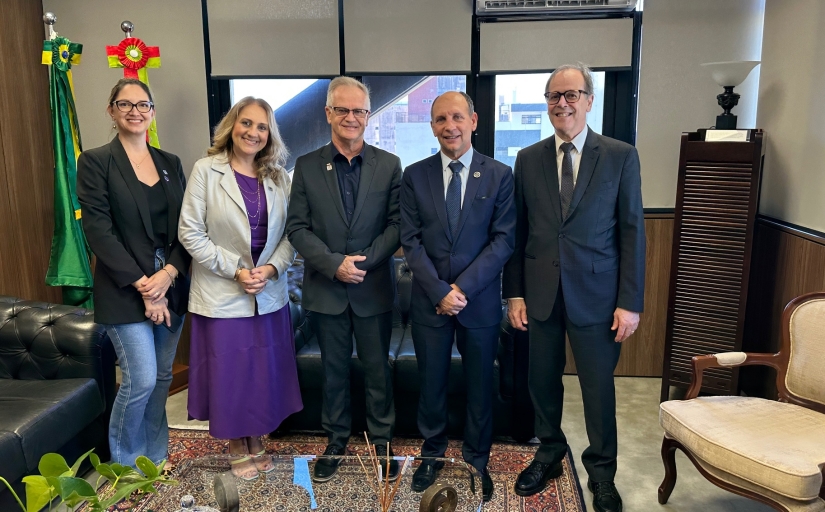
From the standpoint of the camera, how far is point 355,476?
1972 mm

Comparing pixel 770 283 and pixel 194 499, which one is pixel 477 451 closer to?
pixel 194 499

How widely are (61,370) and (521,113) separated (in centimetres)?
284

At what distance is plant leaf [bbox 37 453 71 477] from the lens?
107cm

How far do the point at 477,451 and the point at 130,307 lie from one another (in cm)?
143

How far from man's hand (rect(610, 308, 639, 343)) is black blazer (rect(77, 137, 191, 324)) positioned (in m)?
1.67

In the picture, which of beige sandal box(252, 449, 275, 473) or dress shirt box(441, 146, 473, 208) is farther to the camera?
dress shirt box(441, 146, 473, 208)

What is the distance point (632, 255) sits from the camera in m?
2.22

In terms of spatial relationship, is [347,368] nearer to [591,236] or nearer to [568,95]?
[591,236]

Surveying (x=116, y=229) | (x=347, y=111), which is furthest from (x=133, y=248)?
(x=347, y=111)

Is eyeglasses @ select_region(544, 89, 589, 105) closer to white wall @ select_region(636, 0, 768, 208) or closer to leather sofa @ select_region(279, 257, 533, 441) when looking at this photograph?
leather sofa @ select_region(279, 257, 533, 441)

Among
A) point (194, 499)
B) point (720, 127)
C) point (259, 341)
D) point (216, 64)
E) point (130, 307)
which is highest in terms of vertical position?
point (216, 64)

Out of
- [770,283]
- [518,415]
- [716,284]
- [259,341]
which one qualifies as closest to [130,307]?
[259,341]

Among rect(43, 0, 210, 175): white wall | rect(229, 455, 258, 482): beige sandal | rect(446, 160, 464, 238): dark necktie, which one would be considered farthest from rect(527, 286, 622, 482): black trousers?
rect(43, 0, 210, 175): white wall

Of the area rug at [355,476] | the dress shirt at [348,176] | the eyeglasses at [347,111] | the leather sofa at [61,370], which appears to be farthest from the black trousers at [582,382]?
the leather sofa at [61,370]
